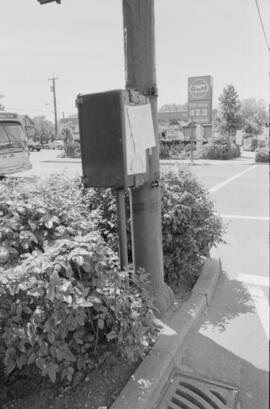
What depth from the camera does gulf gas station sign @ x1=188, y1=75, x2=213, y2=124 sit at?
22.5 metres

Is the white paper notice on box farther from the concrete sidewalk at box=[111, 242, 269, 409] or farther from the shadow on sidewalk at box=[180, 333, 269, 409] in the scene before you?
the shadow on sidewalk at box=[180, 333, 269, 409]

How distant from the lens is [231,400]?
6.69ft

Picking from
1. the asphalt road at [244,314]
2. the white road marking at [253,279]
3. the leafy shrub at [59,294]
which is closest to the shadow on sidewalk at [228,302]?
the asphalt road at [244,314]

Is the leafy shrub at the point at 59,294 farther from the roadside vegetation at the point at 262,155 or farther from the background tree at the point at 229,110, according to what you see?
the background tree at the point at 229,110

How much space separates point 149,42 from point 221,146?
22.7m

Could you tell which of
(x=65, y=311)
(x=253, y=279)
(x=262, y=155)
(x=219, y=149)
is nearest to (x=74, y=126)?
(x=219, y=149)

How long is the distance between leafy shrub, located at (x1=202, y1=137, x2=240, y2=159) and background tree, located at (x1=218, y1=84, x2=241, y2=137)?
54.5 feet

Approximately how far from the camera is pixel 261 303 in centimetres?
319

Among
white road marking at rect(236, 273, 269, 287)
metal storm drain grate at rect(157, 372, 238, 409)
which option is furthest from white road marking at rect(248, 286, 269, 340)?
metal storm drain grate at rect(157, 372, 238, 409)

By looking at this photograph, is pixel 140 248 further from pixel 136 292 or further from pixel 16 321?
pixel 16 321

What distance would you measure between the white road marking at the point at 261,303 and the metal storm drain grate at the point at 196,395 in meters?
0.75

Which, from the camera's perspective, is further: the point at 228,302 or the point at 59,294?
the point at 228,302

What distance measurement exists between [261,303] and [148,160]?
177 centimetres

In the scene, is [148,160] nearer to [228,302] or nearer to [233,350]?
[233,350]
